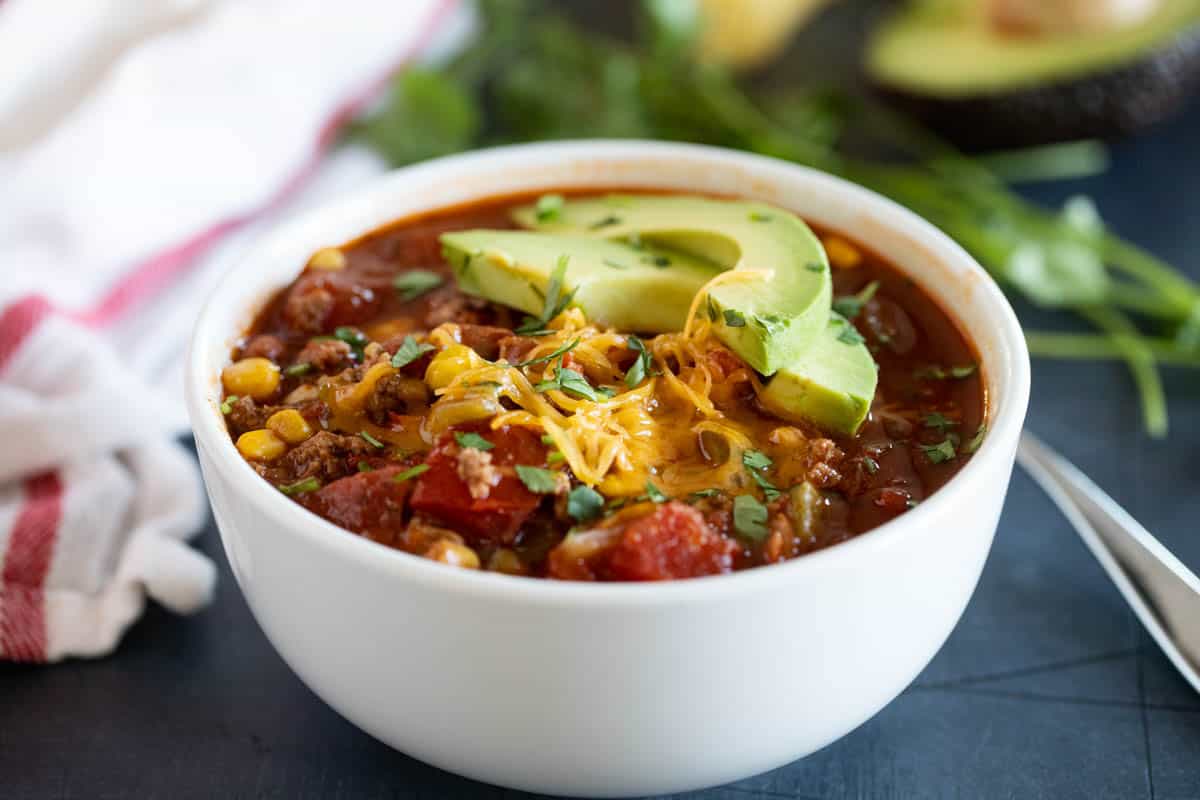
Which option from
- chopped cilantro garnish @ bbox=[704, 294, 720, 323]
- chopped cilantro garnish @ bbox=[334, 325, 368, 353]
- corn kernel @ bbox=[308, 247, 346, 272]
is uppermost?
chopped cilantro garnish @ bbox=[704, 294, 720, 323]

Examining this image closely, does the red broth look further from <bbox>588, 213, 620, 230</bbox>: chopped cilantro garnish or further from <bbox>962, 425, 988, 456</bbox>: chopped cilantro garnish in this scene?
<bbox>588, 213, 620, 230</bbox>: chopped cilantro garnish

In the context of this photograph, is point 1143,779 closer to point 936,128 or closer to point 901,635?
point 901,635

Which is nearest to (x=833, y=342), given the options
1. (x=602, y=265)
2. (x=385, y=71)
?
(x=602, y=265)

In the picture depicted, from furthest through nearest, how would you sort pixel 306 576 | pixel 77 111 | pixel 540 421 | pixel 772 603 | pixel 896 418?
pixel 77 111, pixel 896 418, pixel 540 421, pixel 306 576, pixel 772 603

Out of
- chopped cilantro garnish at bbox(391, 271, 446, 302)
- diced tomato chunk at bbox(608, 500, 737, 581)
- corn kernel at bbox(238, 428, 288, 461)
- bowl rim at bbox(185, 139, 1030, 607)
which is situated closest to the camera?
bowl rim at bbox(185, 139, 1030, 607)

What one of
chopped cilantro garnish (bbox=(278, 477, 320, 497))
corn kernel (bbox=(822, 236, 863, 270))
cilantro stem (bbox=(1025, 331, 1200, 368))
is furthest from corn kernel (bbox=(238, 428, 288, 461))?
cilantro stem (bbox=(1025, 331, 1200, 368))

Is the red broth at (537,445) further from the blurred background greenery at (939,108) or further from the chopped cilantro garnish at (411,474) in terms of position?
the blurred background greenery at (939,108)

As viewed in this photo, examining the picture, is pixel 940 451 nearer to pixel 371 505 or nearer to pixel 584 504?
pixel 584 504

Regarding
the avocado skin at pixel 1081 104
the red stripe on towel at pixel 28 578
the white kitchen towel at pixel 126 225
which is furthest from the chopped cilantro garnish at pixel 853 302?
the avocado skin at pixel 1081 104
